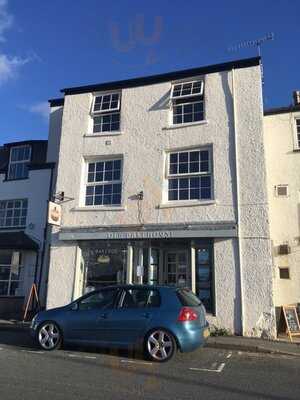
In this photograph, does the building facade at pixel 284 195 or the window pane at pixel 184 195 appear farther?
the window pane at pixel 184 195

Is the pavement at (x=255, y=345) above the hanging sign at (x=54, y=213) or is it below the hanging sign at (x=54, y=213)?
below

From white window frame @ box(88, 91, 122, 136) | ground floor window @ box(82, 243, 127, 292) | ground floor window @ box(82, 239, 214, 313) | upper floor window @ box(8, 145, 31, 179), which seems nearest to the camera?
ground floor window @ box(82, 239, 214, 313)

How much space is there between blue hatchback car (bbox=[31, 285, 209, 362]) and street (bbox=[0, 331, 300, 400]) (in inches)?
12.5

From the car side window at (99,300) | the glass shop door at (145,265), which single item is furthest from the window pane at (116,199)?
the car side window at (99,300)

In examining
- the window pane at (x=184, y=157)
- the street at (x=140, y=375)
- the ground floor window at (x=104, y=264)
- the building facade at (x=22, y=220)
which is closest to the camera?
the street at (x=140, y=375)

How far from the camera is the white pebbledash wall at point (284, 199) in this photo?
13.4 m

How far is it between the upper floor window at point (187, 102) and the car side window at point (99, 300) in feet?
23.1

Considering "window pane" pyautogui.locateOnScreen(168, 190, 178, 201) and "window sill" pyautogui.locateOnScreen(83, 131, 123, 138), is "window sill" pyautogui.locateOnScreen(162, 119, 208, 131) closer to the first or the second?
"window sill" pyautogui.locateOnScreen(83, 131, 123, 138)

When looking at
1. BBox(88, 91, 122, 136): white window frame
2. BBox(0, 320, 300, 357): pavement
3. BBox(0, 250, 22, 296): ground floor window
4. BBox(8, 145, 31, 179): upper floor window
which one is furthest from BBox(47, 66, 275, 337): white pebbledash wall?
BBox(8, 145, 31, 179): upper floor window

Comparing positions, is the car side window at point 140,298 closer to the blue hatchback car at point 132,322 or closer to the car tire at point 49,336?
the blue hatchback car at point 132,322

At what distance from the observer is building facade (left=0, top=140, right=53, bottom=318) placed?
15953 millimetres

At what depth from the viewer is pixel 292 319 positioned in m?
12.3

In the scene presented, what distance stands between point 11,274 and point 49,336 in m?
7.78

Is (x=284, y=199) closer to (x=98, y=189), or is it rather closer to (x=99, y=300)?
(x=98, y=189)
